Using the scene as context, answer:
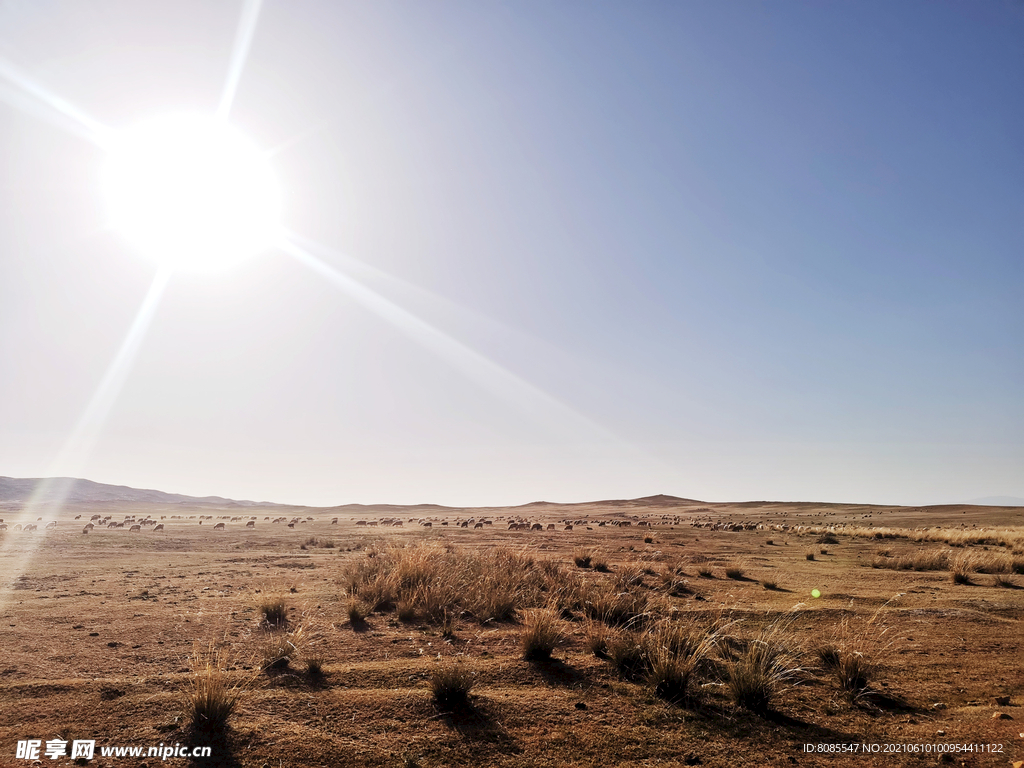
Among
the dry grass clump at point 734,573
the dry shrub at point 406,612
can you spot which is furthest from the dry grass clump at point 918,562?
the dry shrub at point 406,612

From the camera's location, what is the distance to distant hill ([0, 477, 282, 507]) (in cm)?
14500

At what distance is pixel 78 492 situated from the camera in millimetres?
170250

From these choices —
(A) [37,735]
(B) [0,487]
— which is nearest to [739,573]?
(A) [37,735]

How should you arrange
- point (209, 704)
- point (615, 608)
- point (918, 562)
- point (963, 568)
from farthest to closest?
point (918, 562)
point (963, 568)
point (615, 608)
point (209, 704)

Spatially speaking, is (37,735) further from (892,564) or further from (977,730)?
(892,564)

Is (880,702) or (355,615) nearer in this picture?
(880,702)

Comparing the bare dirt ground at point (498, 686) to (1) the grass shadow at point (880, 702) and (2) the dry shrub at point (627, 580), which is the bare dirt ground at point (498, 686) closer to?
(1) the grass shadow at point (880, 702)

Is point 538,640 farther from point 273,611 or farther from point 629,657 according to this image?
point 273,611

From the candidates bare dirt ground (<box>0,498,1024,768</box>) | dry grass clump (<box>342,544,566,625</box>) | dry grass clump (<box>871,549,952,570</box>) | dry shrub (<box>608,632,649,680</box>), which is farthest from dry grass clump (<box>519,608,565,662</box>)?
dry grass clump (<box>871,549,952,570</box>)

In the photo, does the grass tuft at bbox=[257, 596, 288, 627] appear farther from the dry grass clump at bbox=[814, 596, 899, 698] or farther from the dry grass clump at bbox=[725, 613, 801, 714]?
the dry grass clump at bbox=[814, 596, 899, 698]

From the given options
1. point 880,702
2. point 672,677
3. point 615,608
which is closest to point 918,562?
point 615,608

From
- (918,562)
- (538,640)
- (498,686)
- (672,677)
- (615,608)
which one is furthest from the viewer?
(918,562)

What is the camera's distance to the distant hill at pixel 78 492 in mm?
145000

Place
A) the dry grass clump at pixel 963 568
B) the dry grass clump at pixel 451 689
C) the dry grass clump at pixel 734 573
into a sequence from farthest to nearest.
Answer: the dry grass clump at pixel 734 573 < the dry grass clump at pixel 963 568 < the dry grass clump at pixel 451 689
